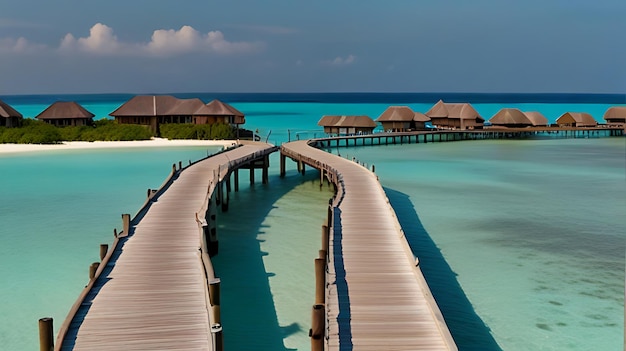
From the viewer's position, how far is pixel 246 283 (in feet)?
43.8

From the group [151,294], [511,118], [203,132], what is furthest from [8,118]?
[511,118]

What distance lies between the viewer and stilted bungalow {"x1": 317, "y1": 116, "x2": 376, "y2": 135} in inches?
2200

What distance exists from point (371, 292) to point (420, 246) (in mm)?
6809

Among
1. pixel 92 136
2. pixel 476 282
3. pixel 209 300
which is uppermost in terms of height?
pixel 92 136

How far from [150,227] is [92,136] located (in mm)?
40114

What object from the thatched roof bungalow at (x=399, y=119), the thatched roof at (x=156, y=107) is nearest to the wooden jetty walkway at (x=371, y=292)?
the thatched roof at (x=156, y=107)

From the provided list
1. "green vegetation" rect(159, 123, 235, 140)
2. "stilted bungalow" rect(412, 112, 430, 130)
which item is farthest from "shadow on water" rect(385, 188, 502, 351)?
"stilted bungalow" rect(412, 112, 430, 130)

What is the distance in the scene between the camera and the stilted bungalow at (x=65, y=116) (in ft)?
175

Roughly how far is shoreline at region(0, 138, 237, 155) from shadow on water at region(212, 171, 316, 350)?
2667 cm

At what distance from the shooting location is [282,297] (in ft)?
40.5

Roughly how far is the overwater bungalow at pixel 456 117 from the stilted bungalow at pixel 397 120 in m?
4.68

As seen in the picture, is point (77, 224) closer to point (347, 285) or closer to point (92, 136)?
point (347, 285)

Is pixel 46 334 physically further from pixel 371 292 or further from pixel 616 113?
pixel 616 113

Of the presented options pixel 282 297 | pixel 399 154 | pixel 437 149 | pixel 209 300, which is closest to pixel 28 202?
pixel 282 297
